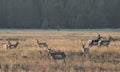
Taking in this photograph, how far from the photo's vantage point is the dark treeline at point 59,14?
131750mm

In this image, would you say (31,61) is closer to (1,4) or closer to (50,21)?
(50,21)

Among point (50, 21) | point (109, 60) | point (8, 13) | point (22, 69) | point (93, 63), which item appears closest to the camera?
point (22, 69)

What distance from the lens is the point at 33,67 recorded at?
22.7 metres

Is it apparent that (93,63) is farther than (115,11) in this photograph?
No

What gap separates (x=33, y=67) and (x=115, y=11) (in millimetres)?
119699

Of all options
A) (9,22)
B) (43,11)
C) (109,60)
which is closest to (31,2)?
(43,11)

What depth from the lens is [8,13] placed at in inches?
5531

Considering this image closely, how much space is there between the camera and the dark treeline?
131750 mm

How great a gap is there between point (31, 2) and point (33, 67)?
411 feet

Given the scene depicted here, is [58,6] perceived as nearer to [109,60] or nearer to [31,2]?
[31,2]

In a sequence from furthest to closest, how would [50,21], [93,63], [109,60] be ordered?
[50,21]
[109,60]
[93,63]

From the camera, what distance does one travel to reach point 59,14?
13525 cm

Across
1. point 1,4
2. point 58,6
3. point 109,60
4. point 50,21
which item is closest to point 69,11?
point 58,6

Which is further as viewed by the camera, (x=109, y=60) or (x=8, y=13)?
(x=8, y=13)
